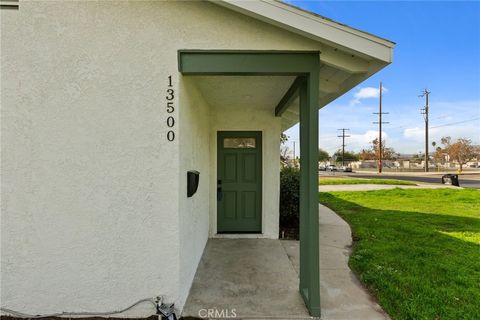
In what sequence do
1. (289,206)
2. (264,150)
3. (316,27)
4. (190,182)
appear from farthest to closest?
(289,206), (264,150), (190,182), (316,27)

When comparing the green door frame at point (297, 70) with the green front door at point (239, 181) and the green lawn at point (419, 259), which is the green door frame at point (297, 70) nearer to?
the green lawn at point (419, 259)

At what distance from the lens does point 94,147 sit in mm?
2648

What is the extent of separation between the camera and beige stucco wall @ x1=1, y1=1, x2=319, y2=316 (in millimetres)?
2613

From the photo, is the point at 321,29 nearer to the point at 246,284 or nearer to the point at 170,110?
the point at 170,110

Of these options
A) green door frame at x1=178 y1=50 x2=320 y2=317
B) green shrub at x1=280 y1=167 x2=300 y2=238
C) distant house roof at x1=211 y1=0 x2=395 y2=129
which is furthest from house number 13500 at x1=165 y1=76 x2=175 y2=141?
green shrub at x1=280 y1=167 x2=300 y2=238

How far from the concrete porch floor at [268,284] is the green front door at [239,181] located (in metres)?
0.54

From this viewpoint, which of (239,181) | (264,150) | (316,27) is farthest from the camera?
(239,181)

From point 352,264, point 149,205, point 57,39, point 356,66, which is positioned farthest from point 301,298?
point 57,39

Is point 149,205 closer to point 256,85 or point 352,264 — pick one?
point 256,85

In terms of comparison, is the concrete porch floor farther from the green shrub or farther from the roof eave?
the roof eave

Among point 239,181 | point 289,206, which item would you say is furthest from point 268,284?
point 289,206

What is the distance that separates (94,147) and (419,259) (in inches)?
204

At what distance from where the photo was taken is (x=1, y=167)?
261 centimetres

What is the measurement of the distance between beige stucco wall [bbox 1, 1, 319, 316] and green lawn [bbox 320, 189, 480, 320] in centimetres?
278
